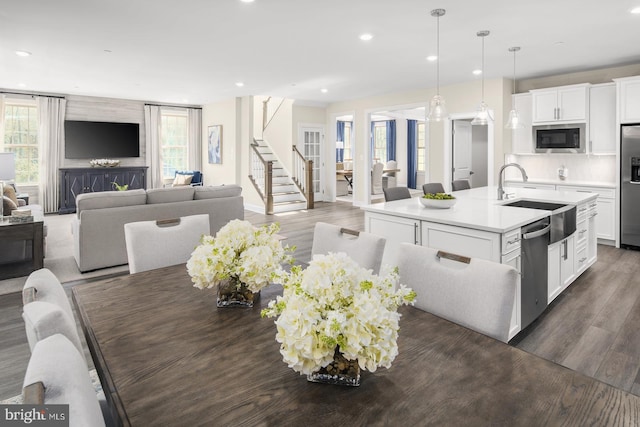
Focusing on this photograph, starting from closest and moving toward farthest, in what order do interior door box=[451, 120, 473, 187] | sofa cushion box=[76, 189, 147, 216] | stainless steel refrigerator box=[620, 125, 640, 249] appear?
sofa cushion box=[76, 189, 147, 216], stainless steel refrigerator box=[620, 125, 640, 249], interior door box=[451, 120, 473, 187]

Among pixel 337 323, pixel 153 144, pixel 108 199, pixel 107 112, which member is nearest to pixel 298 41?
pixel 108 199

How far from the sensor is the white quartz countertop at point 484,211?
107 inches

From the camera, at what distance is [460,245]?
2797 millimetres

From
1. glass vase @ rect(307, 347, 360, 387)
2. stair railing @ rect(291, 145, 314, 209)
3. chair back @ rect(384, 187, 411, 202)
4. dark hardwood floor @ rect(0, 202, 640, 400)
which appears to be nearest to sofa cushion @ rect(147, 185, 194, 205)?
dark hardwood floor @ rect(0, 202, 640, 400)

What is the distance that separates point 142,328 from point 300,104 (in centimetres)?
918

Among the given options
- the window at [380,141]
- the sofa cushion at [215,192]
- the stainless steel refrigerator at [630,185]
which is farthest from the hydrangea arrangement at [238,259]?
the window at [380,141]

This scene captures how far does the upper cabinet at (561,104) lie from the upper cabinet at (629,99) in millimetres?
513

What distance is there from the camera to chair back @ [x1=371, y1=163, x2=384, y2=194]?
38.4 feet

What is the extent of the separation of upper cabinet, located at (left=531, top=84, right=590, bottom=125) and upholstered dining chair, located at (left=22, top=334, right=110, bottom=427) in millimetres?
6973

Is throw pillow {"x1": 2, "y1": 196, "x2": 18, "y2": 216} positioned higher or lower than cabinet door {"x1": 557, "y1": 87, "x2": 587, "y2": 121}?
lower

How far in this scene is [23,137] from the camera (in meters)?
8.65

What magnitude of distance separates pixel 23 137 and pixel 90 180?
157cm

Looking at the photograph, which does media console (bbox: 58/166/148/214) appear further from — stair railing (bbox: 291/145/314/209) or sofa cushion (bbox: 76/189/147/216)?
sofa cushion (bbox: 76/189/147/216)

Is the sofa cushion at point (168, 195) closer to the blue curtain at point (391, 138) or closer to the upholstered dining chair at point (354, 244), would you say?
the upholstered dining chair at point (354, 244)
